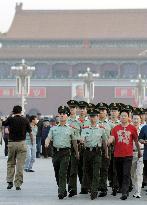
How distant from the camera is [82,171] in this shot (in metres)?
11.4

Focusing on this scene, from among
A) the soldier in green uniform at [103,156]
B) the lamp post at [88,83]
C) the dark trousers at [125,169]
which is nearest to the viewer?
the dark trousers at [125,169]

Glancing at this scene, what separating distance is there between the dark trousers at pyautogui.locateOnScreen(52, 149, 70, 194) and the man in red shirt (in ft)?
2.13

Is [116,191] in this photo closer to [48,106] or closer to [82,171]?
[82,171]

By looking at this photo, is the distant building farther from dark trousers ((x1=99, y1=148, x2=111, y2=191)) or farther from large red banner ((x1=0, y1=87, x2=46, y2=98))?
dark trousers ((x1=99, y1=148, x2=111, y2=191))

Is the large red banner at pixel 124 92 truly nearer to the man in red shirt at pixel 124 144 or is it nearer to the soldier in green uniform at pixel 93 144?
the soldier in green uniform at pixel 93 144

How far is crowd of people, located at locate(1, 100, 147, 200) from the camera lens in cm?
1045

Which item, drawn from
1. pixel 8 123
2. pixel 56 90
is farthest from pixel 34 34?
pixel 8 123

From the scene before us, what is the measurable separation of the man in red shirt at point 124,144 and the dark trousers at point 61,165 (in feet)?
2.13

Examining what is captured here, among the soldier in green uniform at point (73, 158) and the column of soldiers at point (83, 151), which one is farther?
the soldier in green uniform at point (73, 158)

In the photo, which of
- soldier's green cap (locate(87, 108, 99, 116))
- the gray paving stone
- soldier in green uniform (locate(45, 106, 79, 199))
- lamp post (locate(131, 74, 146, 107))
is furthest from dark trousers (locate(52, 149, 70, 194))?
lamp post (locate(131, 74, 146, 107))

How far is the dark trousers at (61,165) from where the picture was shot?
410 inches

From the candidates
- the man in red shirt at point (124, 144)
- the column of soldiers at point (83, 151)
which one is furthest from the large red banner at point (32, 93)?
the man in red shirt at point (124, 144)

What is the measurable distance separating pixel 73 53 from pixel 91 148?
50.5 metres

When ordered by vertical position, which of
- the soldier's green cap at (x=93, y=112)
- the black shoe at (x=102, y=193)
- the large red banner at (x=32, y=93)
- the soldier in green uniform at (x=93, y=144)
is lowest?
the black shoe at (x=102, y=193)
